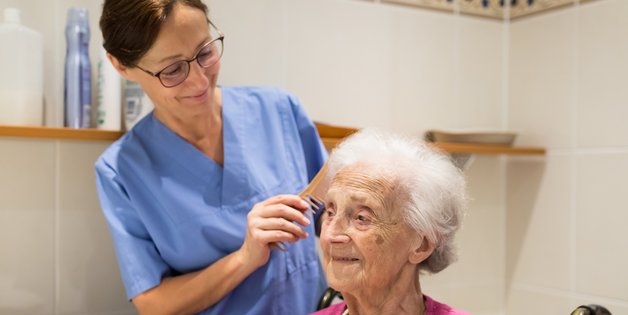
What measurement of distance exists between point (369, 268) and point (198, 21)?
0.72m

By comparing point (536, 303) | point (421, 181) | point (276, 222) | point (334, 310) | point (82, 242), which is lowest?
point (536, 303)

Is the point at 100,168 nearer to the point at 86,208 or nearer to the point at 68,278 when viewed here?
the point at 86,208

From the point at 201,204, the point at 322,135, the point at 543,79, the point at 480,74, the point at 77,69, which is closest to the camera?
the point at 201,204

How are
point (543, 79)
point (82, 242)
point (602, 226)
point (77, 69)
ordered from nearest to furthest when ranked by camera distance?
point (77, 69)
point (82, 242)
point (602, 226)
point (543, 79)

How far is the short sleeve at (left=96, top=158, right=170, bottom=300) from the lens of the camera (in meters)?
1.66

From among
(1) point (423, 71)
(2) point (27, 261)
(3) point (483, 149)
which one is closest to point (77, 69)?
(2) point (27, 261)

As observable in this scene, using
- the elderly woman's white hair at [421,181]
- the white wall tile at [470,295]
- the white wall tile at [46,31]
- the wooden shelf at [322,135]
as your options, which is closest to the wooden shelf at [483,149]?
the wooden shelf at [322,135]

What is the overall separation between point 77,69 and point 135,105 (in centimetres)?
19

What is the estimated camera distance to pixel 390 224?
1411mm

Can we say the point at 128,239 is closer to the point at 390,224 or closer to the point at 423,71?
the point at 390,224

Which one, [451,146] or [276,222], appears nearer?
[276,222]

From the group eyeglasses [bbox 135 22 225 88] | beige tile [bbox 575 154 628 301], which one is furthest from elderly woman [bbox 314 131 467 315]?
beige tile [bbox 575 154 628 301]

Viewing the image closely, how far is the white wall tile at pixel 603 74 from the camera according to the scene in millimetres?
2217

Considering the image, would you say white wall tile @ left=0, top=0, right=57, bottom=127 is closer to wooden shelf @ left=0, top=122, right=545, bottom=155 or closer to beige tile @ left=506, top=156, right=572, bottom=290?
wooden shelf @ left=0, top=122, right=545, bottom=155
